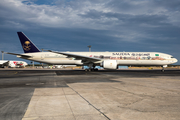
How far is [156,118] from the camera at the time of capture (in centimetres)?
372

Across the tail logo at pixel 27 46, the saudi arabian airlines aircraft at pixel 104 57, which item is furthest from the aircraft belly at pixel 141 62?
the tail logo at pixel 27 46

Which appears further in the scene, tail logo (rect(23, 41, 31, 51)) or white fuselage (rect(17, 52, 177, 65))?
tail logo (rect(23, 41, 31, 51))

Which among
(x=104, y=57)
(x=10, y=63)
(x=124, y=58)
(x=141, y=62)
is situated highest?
(x=104, y=57)

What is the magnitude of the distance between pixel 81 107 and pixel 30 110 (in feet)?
5.08

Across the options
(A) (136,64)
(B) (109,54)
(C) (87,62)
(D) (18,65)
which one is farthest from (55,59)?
(D) (18,65)

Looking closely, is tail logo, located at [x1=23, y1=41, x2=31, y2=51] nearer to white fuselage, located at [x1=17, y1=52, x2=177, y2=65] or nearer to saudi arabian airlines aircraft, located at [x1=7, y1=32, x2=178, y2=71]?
saudi arabian airlines aircraft, located at [x1=7, y1=32, x2=178, y2=71]

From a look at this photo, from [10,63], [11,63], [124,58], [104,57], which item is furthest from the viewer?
[11,63]

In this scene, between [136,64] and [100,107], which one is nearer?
[100,107]

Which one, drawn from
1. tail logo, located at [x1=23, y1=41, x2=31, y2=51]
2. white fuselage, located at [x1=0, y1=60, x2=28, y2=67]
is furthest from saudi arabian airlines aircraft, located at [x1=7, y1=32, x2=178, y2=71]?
white fuselage, located at [x1=0, y1=60, x2=28, y2=67]

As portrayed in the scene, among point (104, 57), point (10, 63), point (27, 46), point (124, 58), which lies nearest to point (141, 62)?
point (124, 58)

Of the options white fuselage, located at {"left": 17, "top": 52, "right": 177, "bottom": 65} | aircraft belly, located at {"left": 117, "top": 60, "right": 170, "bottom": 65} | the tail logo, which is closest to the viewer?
aircraft belly, located at {"left": 117, "top": 60, "right": 170, "bottom": 65}

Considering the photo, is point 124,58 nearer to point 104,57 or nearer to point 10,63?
point 104,57

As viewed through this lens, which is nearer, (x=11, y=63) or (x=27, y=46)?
(x=27, y=46)

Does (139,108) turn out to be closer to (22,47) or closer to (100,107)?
(100,107)
